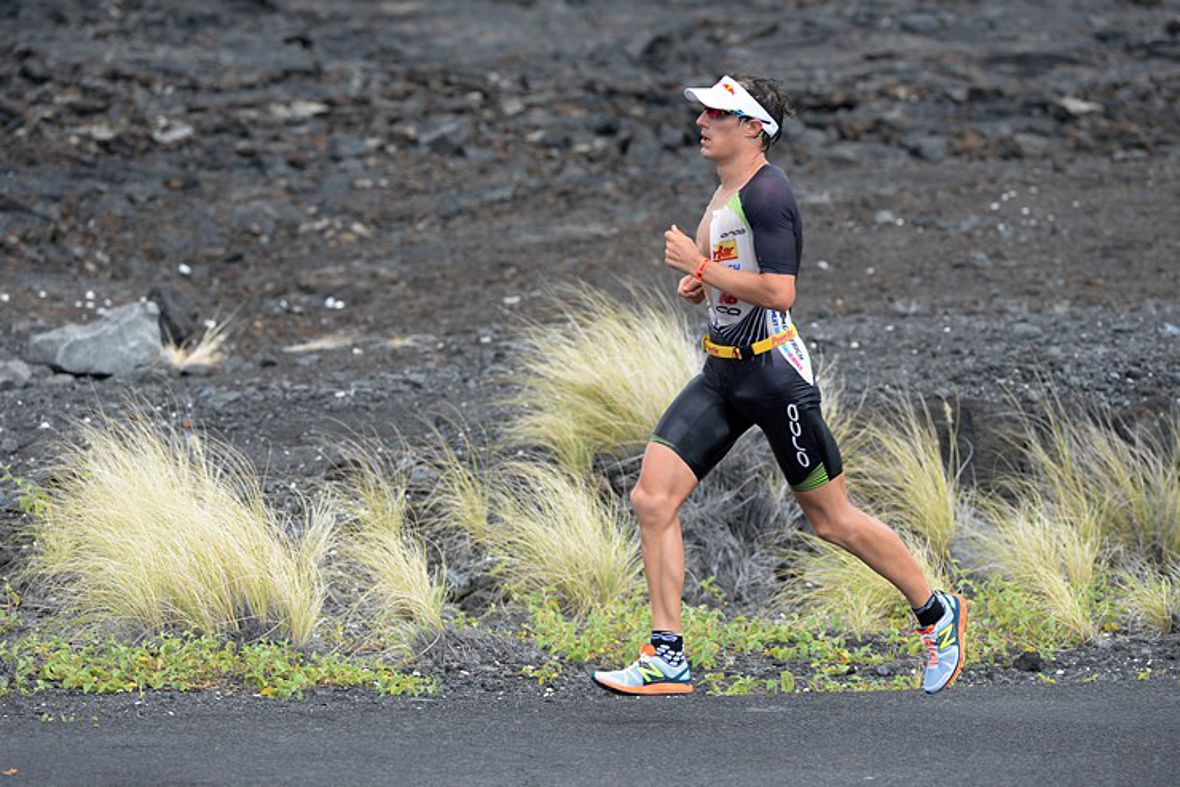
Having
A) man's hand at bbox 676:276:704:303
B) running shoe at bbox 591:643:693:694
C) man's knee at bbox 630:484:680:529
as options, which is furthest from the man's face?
running shoe at bbox 591:643:693:694

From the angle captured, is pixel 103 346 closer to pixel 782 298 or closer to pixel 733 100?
pixel 733 100

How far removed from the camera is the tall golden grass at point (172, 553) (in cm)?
690

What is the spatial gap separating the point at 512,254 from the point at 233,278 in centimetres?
232

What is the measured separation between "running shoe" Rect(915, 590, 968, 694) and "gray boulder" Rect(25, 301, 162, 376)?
6318 mm

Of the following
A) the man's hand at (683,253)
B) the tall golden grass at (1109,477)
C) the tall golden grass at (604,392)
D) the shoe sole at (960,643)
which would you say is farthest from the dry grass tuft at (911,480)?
the man's hand at (683,253)

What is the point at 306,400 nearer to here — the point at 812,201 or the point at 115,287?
the point at 115,287

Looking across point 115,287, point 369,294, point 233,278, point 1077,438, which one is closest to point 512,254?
point 369,294

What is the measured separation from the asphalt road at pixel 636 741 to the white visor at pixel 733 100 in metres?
2.09

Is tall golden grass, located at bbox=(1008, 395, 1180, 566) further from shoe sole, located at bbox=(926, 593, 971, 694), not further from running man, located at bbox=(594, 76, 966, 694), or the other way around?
running man, located at bbox=(594, 76, 966, 694)

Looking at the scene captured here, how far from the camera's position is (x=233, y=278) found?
45.1 ft

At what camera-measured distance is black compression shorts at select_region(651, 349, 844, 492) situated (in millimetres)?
5855

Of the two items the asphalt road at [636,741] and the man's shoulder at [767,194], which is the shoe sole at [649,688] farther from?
the man's shoulder at [767,194]

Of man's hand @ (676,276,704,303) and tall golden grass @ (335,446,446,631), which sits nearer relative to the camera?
man's hand @ (676,276,704,303)

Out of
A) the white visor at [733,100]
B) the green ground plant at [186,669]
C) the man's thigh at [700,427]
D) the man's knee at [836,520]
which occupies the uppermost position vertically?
the white visor at [733,100]
